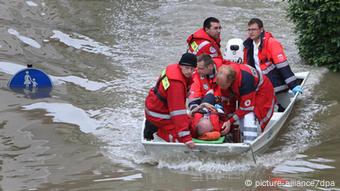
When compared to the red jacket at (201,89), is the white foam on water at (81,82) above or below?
below

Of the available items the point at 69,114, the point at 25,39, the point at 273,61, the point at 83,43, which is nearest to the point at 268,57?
the point at 273,61

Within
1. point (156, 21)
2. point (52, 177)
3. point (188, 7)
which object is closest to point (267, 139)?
point (52, 177)

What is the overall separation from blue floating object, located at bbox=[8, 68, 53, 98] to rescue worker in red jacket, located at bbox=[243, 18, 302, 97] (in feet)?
12.6

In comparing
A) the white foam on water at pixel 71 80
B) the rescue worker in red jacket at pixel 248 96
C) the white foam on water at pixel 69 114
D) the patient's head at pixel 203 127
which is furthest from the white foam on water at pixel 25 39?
the rescue worker in red jacket at pixel 248 96

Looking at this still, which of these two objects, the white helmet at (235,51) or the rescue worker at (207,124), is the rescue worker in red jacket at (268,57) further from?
the rescue worker at (207,124)

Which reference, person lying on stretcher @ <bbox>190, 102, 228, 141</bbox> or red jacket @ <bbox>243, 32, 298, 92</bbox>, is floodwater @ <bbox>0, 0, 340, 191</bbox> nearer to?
person lying on stretcher @ <bbox>190, 102, 228, 141</bbox>

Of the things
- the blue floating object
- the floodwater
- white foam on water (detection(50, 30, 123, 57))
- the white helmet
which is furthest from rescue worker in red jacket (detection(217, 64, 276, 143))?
white foam on water (detection(50, 30, 123, 57))

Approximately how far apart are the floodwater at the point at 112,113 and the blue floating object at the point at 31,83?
0.19 metres

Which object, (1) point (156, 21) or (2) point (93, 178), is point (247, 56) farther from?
(1) point (156, 21)

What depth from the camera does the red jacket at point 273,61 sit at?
9.17 metres

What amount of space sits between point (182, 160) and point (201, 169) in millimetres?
295

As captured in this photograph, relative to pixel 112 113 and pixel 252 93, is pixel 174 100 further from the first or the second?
pixel 112 113

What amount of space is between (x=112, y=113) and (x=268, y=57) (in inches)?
111

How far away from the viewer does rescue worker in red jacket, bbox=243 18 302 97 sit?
916 cm
